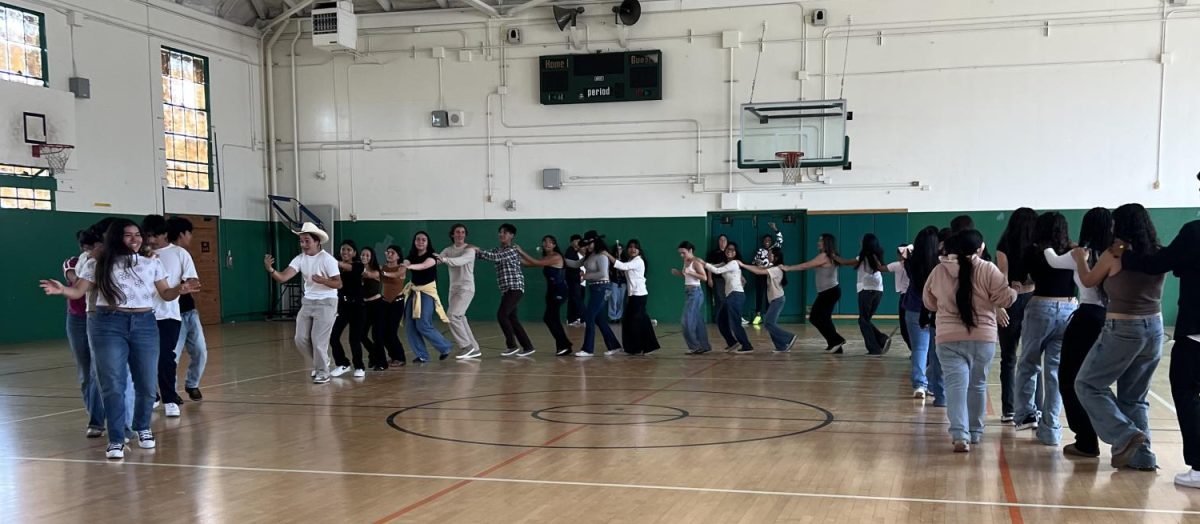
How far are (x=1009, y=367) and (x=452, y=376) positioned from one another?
5.77 m

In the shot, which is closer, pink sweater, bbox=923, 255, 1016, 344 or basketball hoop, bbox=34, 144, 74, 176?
pink sweater, bbox=923, 255, 1016, 344

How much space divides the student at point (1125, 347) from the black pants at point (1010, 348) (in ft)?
4.65

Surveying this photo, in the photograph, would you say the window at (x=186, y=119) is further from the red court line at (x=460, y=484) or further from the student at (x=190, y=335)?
the red court line at (x=460, y=484)

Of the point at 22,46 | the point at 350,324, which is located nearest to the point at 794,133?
the point at 350,324

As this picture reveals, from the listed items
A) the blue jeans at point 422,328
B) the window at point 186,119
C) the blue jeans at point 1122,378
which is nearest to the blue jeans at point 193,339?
the blue jeans at point 422,328

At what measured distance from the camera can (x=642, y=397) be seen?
28.7ft

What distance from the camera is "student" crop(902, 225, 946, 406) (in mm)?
7457

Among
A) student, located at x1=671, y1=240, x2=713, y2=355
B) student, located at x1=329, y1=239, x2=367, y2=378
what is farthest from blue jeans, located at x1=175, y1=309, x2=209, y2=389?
student, located at x1=671, y1=240, x2=713, y2=355

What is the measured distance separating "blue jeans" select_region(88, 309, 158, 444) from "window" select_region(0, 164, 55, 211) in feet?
36.7

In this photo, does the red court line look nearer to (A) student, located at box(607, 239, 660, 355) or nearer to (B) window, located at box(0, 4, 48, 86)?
(A) student, located at box(607, 239, 660, 355)

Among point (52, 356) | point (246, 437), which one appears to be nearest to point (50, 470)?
point (246, 437)

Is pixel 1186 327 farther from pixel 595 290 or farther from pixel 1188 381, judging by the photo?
pixel 595 290

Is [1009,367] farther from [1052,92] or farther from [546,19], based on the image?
[546,19]

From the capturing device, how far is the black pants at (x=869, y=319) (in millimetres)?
11383
